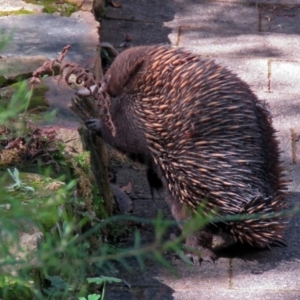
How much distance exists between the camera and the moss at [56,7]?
6970mm

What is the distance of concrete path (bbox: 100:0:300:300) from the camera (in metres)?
4.60

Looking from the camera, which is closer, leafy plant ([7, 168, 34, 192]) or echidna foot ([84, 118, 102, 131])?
leafy plant ([7, 168, 34, 192])

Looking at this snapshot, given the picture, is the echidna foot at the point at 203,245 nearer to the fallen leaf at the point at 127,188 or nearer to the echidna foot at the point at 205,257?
the echidna foot at the point at 205,257

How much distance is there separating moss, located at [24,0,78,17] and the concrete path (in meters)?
1.10

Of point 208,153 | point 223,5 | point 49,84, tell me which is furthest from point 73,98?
point 223,5

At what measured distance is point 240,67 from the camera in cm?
763

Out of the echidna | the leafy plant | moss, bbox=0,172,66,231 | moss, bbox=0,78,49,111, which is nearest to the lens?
moss, bbox=0,172,66,231

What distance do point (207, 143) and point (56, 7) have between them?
2.71m

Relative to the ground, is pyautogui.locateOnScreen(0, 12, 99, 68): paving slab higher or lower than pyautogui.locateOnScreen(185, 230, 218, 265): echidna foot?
higher

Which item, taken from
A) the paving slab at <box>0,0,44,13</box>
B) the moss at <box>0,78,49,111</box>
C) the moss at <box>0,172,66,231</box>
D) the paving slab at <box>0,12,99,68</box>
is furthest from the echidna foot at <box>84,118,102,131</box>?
the paving slab at <box>0,0,44,13</box>

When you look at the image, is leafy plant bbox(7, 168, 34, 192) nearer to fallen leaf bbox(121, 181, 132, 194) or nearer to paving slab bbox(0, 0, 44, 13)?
fallen leaf bbox(121, 181, 132, 194)

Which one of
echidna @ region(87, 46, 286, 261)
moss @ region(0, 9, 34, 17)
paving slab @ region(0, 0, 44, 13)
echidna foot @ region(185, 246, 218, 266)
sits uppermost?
paving slab @ region(0, 0, 44, 13)

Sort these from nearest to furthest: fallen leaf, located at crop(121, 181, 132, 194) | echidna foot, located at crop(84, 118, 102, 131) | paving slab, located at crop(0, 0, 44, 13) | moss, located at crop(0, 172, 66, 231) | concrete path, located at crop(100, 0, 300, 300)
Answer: moss, located at crop(0, 172, 66, 231), concrete path, located at crop(100, 0, 300, 300), echidna foot, located at crop(84, 118, 102, 131), fallen leaf, located at crop(121, 181, 132, 194), paving slab, located at crop(0, 0, 44, 13)

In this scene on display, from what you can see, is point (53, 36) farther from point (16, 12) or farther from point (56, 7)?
point (56, 7)
